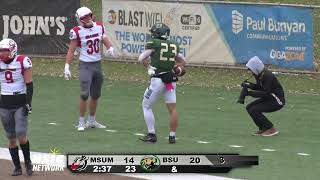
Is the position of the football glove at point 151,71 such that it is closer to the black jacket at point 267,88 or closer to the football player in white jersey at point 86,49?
the football player in white jersey at point 86,49

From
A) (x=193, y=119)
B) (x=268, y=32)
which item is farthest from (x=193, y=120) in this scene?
(x=268, y=32)

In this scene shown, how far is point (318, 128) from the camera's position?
14.2 metres

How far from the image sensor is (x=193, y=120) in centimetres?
1495

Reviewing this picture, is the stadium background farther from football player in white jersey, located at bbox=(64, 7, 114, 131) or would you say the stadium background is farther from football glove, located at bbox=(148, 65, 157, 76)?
football glove, located at bbox=(148, 65, 157, 76)

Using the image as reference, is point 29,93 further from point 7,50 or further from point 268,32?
point 268,32

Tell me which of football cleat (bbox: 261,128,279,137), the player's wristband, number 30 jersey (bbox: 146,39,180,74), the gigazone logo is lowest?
football cleat (bbox: 261,128,279,137)

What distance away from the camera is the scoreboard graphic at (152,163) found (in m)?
10.5

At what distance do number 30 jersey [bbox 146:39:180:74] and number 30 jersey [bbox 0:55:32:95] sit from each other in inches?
102

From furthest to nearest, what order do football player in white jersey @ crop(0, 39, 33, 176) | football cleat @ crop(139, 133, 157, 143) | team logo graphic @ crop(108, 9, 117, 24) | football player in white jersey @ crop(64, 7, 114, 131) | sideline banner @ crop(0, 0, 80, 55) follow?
sideline banner @ crop(0, 0, 80, 55) < team logo graphic @ crop(108, 9, 117, 24) < football player in white jersey @ crop(64, 7, 114, 131) < football cleat @ crop(139, 133, 157, 143) < football player in white jersey @ crop(0, 39, 33, 176)

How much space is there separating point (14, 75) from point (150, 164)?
82.6 inches

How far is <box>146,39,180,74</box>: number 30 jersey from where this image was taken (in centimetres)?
1248

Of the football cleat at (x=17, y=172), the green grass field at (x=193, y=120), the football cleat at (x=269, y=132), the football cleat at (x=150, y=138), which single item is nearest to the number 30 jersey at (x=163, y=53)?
the football cleat at (x=150, y=138)

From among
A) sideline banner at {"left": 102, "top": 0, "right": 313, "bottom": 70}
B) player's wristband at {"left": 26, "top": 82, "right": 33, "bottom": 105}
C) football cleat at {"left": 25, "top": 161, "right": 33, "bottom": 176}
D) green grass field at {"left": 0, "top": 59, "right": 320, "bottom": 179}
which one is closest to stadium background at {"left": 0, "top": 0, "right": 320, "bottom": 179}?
green grass field at {"left": 0, "top": 59, "right": 320, "bottom": 179}

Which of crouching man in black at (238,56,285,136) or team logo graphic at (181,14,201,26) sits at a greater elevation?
team logo graphic at (181,14,201,26)
